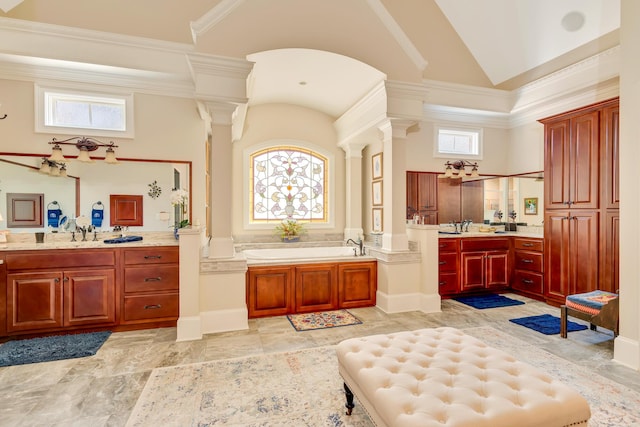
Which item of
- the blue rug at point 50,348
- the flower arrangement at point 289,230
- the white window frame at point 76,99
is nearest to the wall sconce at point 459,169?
the flower arrangement at point 289,230

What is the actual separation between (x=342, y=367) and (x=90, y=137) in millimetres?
3727

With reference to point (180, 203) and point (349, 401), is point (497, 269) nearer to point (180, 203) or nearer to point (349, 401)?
point (349, 401)

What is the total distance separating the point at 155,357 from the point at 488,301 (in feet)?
14.1

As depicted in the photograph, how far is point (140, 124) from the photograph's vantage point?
12.6 feet

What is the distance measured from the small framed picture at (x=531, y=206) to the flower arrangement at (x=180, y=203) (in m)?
5.21

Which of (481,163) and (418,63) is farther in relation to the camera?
(481,163)

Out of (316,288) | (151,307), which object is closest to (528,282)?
(316,288)

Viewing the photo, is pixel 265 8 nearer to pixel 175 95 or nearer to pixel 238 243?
pixel 175 95

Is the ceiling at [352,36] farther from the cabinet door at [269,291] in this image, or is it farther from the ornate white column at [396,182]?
the cabinet door at [269,291]

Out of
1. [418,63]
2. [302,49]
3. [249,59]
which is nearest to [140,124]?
[249,59]

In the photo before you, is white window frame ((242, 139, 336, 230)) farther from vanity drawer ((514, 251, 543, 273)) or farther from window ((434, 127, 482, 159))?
vanity drawer ((514, 251, 543, 273))

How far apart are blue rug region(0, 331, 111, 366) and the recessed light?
6.47m

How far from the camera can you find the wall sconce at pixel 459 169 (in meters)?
5.19

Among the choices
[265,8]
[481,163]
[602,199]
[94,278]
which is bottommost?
[94,278]
